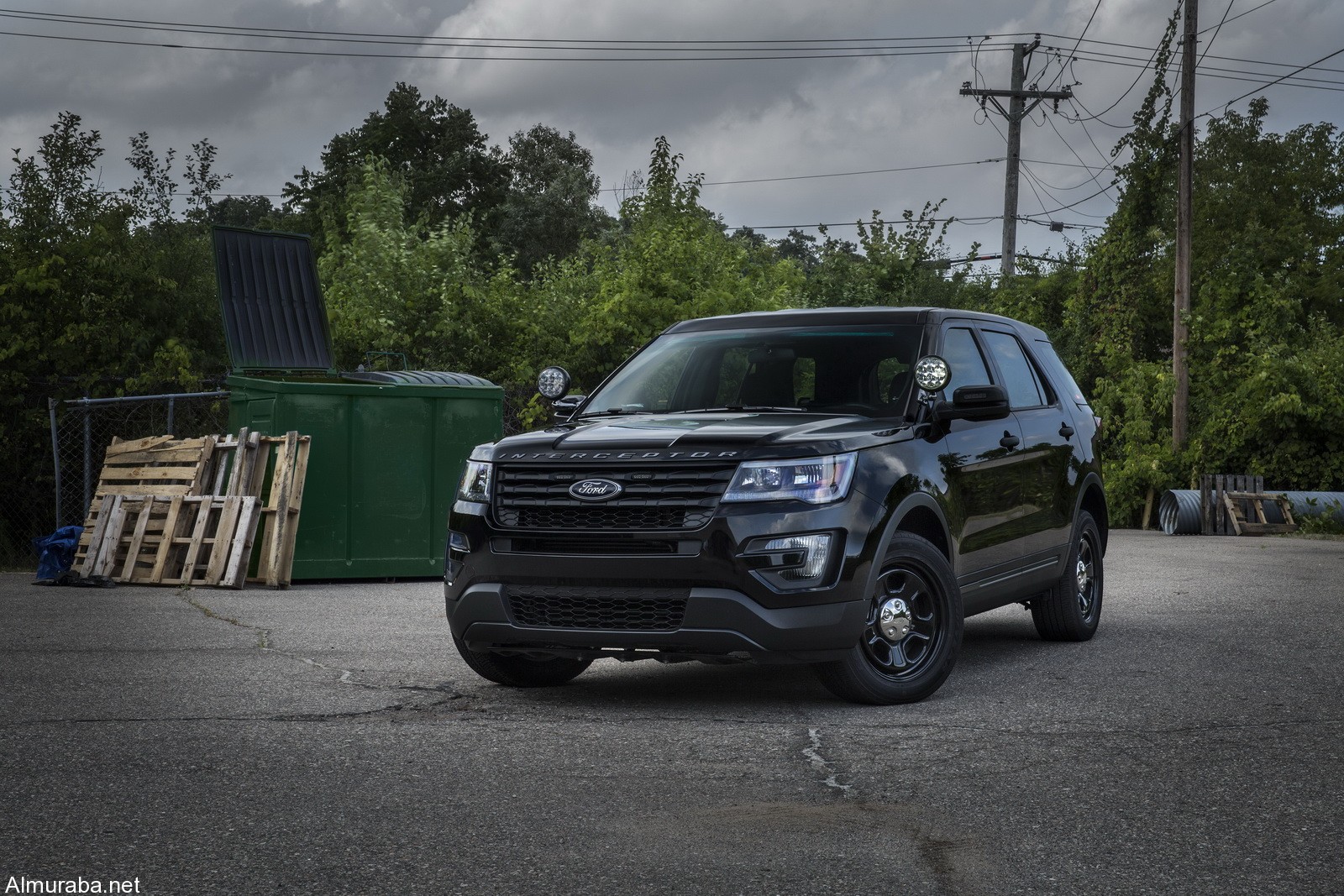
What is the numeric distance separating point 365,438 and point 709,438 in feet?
24.0

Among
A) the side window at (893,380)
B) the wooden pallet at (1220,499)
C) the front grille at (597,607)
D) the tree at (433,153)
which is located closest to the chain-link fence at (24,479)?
the front grille at (597,607)

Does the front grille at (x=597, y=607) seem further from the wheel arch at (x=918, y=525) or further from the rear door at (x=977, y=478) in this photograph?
the rear door at (x=977, y=478)

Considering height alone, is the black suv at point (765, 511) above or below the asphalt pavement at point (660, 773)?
above

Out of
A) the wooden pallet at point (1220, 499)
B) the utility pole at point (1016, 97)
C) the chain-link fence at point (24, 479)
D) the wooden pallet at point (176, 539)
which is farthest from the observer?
the utility pole at point (1016, 97)

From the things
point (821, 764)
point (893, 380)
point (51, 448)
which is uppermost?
point (893, 380)

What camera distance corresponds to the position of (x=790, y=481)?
6336 mm

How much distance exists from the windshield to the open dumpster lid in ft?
22.7

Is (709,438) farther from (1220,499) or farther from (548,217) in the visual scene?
(548,217)

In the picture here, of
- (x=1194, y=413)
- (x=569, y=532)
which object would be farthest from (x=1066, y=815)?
(x=1194, y=413)

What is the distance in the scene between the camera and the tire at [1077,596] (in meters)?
8.98

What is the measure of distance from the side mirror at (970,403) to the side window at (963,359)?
448 mm

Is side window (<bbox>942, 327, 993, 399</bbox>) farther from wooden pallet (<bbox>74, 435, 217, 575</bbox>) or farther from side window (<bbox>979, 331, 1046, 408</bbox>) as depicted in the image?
wooden pallet (<bbox>74, 435, 217, 575</bbox>)

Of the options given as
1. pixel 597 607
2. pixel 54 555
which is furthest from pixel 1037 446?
pixel 54 555

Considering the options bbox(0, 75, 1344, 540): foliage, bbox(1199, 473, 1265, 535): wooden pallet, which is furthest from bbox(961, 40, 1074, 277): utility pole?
bbox(1199, 473, 1265, 535): wooden pallet
